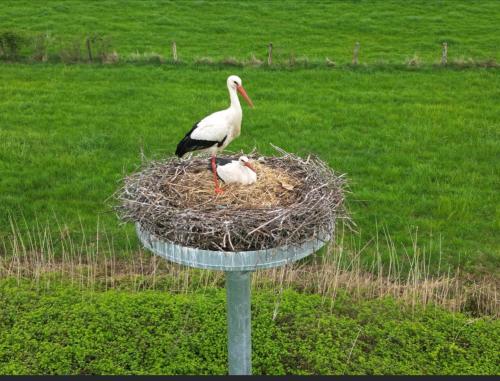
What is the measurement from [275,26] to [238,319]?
22.5 meters

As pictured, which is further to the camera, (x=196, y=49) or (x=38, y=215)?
(x=196, y=49)

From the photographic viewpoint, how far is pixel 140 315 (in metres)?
7.51

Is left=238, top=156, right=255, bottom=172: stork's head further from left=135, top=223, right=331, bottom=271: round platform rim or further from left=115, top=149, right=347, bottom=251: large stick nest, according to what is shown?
left=135, top=223, right=331, bottom=271: round platform rim

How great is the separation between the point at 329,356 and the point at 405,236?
3125 mm

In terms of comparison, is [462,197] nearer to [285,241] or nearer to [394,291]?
[394,291]

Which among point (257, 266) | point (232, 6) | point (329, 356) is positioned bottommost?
point (329, 356)

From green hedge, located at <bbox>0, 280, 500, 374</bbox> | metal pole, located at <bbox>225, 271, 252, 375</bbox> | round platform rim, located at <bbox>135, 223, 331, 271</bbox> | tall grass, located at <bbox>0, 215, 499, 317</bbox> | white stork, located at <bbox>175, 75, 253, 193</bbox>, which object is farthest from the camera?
tall grass, located at <bbox>0, 215, 499, 317</bbox>

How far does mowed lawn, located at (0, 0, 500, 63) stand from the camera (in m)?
21.9

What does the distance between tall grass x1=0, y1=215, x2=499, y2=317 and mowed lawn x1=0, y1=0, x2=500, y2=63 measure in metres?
12.5

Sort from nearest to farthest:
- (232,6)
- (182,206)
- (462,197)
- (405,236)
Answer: (182,206) → (405,236) → (462,197) → (232,6)

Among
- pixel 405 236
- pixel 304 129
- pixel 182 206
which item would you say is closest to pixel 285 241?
pixel 182 206

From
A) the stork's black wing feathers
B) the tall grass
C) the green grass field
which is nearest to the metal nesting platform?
the stork's black wing feathers

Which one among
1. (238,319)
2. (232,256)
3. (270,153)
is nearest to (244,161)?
(232,256)

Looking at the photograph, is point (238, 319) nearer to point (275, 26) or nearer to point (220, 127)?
point (220, 127)
